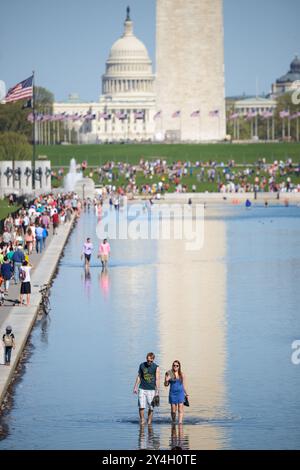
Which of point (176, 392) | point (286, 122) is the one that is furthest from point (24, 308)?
point (286, 122)

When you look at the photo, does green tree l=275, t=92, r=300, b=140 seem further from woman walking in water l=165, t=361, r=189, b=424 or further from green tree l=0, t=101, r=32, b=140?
woman walking in water l=165, t=361, r=189, b=424

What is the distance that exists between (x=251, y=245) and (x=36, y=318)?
20.1m

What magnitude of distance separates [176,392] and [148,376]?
41 cm

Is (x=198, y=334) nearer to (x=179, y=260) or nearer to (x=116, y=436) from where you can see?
(x=116, y=436)

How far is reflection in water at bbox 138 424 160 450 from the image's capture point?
64.0 feet

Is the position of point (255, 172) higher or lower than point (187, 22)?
lower

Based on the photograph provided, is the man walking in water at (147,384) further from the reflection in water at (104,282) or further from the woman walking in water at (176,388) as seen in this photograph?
the reflection in water at (104,282)

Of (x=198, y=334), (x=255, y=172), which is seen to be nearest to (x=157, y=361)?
(x=198, y=334)

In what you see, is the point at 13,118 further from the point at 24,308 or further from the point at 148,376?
the point at 148,376

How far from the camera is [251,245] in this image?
49.9 m

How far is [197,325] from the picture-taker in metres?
29.5

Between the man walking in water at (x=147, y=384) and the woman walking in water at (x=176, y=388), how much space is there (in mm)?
172

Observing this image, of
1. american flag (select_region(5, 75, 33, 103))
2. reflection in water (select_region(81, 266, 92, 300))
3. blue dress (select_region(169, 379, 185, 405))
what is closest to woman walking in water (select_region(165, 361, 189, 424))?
blue dress (select_region(169, 379, 185, 405))
